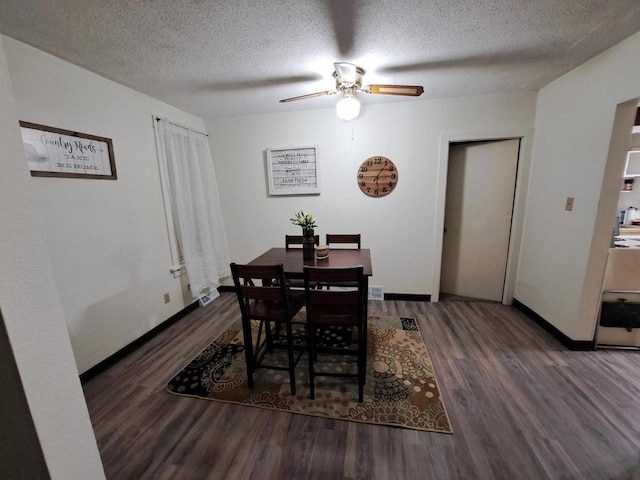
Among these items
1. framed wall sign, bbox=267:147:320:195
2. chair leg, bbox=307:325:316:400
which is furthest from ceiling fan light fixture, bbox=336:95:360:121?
chair leg, bbox=307:325:316:400

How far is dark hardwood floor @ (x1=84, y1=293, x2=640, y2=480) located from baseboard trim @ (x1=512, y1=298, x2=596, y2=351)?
0.20 ft

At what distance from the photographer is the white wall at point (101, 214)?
1750 millimetres

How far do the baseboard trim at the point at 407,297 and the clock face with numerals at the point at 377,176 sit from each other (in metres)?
1.32

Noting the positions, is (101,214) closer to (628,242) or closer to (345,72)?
(345,72)

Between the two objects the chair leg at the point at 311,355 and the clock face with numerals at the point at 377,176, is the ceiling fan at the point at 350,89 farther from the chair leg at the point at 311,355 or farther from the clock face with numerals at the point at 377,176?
the chair leg at the point at 311,355

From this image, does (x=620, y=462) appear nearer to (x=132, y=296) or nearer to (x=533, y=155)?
(x=533, y=155)

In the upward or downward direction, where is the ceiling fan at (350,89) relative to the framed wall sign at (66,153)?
upward

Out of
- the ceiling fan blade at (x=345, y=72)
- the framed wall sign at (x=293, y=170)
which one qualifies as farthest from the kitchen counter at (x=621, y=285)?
the framed wall sign at (x=293, y=170)

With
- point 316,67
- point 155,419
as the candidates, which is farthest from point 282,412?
point 316,67

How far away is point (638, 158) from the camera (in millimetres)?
2814

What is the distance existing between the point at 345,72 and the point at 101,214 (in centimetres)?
235

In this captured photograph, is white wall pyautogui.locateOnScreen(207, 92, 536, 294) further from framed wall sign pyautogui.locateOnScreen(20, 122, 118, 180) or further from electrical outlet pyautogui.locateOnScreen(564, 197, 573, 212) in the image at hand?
framed wall sign pyautogui.locateOnScreen(20, 122, 118, 180)

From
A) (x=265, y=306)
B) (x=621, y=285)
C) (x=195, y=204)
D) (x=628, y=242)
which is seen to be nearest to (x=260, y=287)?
(x=265, y=306)

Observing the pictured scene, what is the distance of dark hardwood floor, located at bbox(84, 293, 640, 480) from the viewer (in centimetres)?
132
